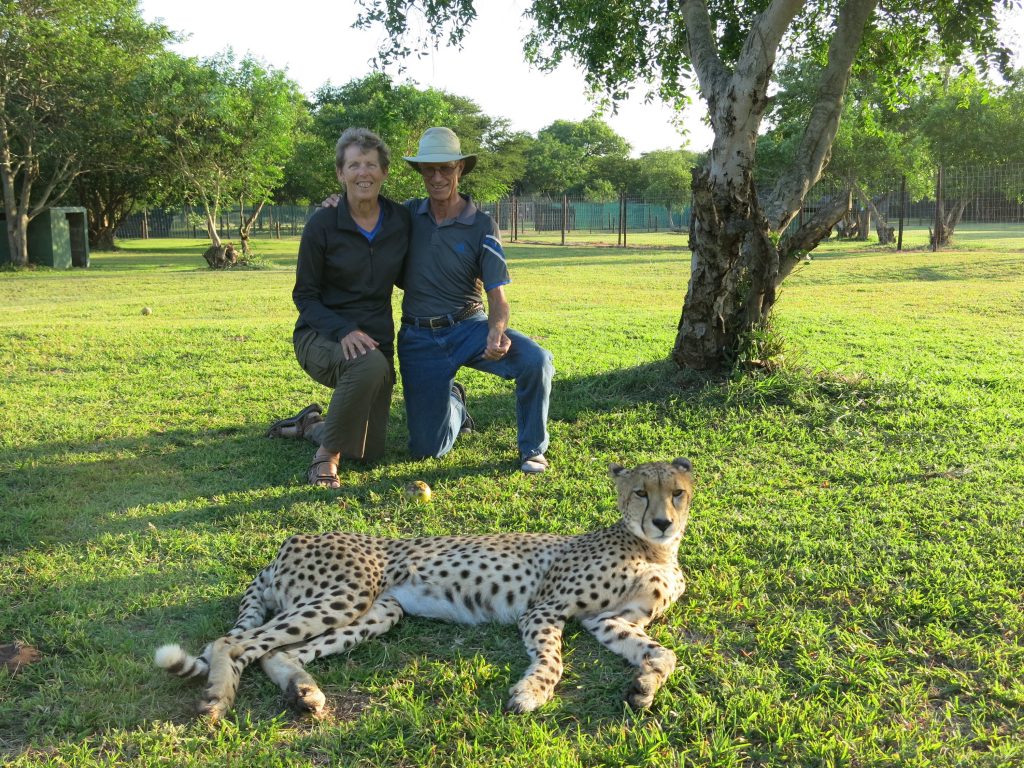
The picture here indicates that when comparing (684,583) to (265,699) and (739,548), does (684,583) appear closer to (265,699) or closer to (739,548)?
(739,548)

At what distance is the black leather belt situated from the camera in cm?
540

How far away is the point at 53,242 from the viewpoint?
24234mm

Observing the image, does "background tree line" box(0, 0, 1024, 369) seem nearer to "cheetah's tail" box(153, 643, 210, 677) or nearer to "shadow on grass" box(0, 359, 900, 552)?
"shadow on grass" box(0, 359, 900, 552)

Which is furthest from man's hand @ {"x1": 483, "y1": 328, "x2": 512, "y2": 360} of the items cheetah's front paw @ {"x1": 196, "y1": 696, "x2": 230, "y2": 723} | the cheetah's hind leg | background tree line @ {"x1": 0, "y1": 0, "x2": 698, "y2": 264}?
background tree line @ {"x1": 0, "y1": 0, "x2": 698, "y2": 264}

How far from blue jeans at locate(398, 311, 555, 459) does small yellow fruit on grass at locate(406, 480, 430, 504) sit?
0.60 m

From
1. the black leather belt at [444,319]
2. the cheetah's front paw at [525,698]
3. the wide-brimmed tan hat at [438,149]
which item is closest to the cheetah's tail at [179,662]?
the cheetah's front paw at [525,698]

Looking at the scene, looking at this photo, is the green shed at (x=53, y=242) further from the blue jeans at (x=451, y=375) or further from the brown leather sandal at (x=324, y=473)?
the brown leather sandal at (x=324, y=473)

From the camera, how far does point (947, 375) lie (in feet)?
23.9

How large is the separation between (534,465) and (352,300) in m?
1.50

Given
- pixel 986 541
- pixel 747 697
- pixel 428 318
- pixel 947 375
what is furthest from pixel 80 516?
pixel 947 375

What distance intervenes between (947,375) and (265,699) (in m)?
6.38

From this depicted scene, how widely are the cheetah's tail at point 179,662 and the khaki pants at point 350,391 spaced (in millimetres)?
2232

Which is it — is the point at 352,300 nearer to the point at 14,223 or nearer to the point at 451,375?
the point at 451,375

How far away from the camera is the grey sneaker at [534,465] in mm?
5203
